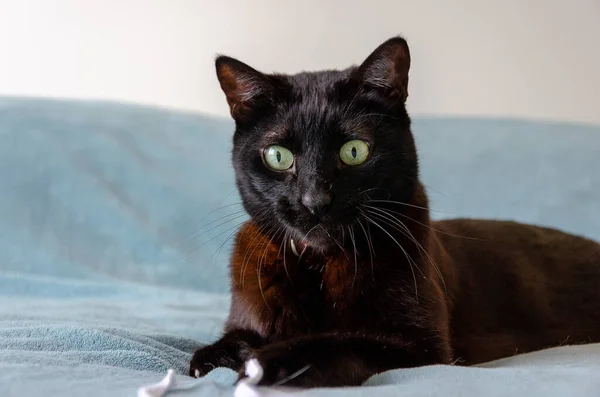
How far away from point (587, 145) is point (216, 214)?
47.6 inches

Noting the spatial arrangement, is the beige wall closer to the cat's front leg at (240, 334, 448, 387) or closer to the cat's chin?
the cat's chin

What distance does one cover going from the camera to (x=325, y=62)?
2188 millimetres

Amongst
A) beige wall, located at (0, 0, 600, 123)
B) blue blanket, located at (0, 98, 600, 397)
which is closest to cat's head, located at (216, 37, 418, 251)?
blue blanket, located at (0, 98, 600, 397)

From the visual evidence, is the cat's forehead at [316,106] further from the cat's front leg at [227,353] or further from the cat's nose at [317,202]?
the cat's front leg at [227,353]

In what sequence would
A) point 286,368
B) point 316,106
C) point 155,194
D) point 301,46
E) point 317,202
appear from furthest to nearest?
point 301,46 → point 155,194 → point 316,106 → point 317,202 → point 286,368

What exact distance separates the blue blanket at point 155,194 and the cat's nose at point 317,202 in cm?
60

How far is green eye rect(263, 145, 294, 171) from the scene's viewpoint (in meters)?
0.95

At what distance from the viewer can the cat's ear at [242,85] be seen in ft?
3.38

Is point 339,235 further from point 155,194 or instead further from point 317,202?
point 155,194

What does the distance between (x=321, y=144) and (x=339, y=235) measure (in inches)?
5.5

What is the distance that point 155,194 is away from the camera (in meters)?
1.92

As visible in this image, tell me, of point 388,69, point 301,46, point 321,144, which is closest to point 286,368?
point 321,144

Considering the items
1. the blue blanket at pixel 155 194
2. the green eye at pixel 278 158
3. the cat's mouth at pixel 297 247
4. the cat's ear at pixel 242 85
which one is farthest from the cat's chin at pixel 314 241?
the blue blanket at pixel 155 194

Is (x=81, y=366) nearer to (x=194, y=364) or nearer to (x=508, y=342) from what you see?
(x=194, y=364)
